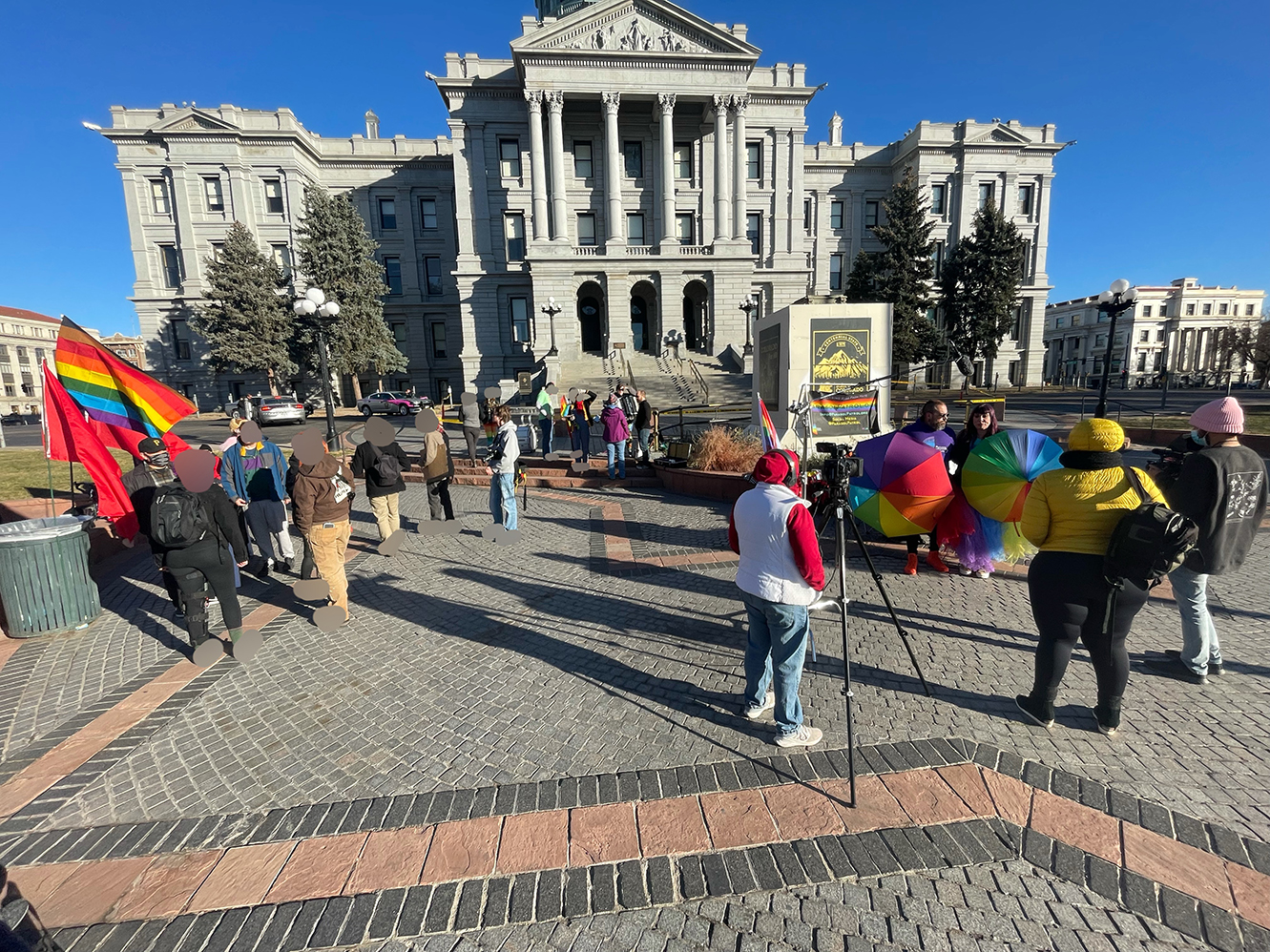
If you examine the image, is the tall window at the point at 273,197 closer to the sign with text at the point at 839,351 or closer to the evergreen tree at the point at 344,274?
the evergreen tree at the point at 344,274

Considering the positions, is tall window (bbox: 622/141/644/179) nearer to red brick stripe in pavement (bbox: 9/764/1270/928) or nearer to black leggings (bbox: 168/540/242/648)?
black leggings (bbox: 168/540/242/648)

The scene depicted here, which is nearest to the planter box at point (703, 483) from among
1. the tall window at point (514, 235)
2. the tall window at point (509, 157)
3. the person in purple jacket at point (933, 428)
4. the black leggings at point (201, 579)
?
the person in purple jacket at point (933, 428)

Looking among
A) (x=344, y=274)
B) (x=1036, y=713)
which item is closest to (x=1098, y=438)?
(x=1036, y=713)

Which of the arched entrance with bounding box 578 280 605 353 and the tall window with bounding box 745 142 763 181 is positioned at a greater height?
the tall window with bounding box 745 142 763 181

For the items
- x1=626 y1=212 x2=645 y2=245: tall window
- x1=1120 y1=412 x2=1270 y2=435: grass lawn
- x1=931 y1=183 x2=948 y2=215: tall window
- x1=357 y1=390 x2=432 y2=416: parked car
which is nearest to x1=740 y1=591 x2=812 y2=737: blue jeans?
x1=1120 y1=412 x2=1270 y2=435: grass lawn

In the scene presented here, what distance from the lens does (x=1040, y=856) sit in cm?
270

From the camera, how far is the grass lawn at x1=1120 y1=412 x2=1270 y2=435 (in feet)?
51.8

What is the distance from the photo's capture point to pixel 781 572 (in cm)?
330

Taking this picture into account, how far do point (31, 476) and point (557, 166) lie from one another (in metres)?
32.6

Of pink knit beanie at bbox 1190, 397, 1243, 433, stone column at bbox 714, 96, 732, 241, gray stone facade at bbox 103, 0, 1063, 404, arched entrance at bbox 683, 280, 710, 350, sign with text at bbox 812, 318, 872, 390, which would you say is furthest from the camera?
arched entrance at bbox 683, 280, 710, 350

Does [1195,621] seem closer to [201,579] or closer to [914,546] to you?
[914,546]

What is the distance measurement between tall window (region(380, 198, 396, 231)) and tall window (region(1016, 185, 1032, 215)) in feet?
175

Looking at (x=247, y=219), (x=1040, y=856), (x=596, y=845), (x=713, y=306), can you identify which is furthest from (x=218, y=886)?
(x=247, y=219)

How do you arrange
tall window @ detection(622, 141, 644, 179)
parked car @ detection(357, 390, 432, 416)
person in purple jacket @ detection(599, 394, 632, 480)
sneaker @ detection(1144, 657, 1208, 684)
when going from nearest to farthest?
1. sneaker @ detection(1144, 657, 1208, 684)
2. person in purple jacket @ detection(599, 394, 632, 480)
3. parked car @ detection(357, 390, 432, 416)
4. tall window @ detection(622, 141, 644, 179)
